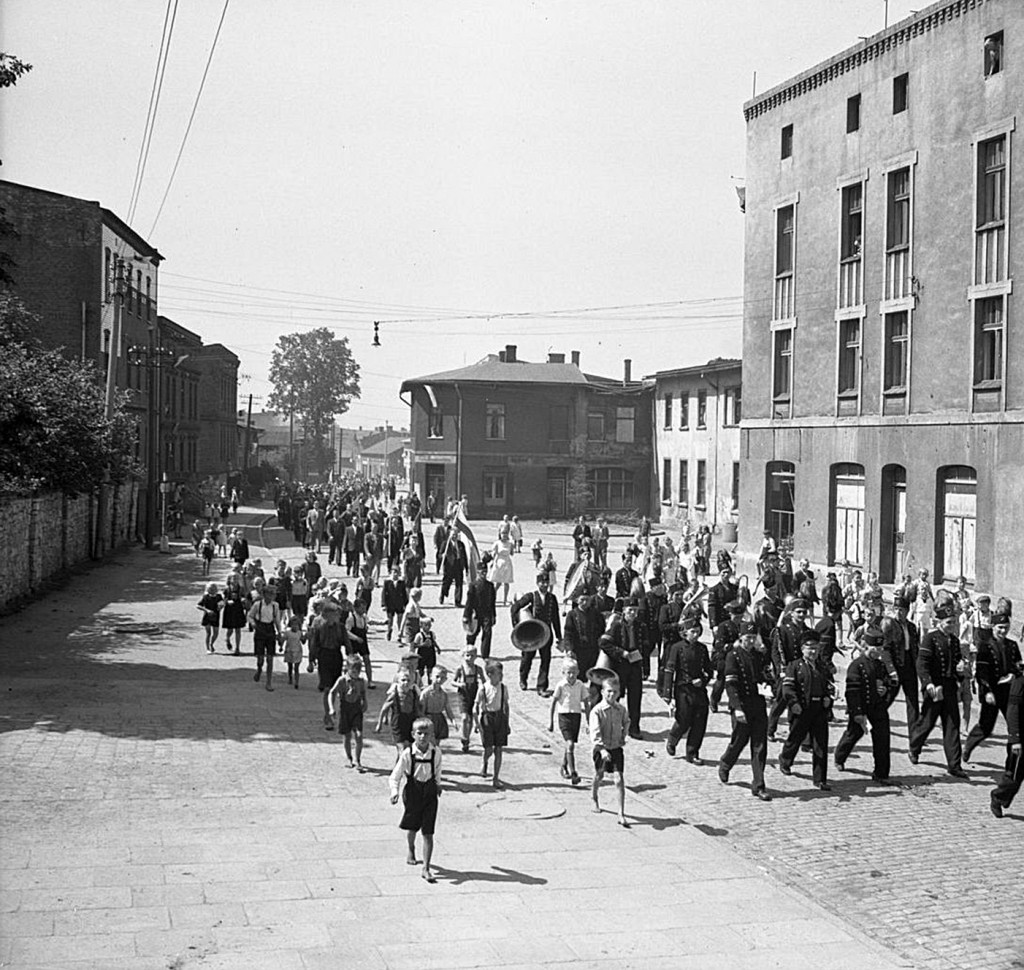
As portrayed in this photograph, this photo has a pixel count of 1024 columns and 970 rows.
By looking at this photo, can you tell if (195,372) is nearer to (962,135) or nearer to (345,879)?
(962,135)

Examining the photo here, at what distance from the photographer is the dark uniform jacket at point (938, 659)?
46.1 ft

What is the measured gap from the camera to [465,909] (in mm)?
9445

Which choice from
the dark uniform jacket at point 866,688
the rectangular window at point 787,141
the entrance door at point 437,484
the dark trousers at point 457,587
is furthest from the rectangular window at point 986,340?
the entrance door at point 437,484

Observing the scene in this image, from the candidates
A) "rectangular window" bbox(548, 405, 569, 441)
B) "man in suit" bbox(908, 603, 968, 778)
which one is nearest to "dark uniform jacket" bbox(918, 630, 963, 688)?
"man in suit" bbox(908, 603, 968, 778)

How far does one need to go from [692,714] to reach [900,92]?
20.4 m

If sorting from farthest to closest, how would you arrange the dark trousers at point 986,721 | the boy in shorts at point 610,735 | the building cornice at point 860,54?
1. the building cornice at point 860,54
2. the dark trousers at point 986,721
3. the boy in shorts at point 610,735

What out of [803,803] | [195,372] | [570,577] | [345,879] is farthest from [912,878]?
[195,372]

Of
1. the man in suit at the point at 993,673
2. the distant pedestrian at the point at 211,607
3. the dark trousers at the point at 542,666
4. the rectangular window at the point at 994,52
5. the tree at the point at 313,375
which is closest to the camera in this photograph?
the man in suit at the point at 993,673

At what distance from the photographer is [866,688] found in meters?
13.4

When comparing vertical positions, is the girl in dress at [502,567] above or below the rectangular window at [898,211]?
below

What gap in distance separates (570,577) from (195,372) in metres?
52.6

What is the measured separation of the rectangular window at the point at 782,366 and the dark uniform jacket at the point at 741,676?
21557 mm

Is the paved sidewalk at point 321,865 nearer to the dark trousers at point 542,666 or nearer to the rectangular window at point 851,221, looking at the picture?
the dark trousers at point 542,666

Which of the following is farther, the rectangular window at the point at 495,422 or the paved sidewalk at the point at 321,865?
the rectangular window at the point at 495,422
